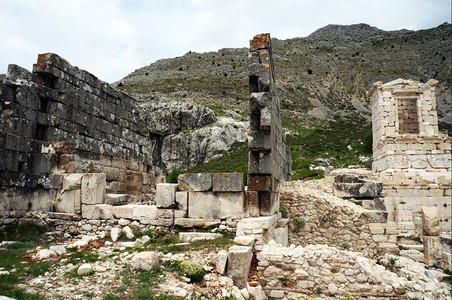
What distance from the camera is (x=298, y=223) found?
31.8ft

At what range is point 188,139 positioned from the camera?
36.6 meters

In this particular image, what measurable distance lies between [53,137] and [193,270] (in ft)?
21.3

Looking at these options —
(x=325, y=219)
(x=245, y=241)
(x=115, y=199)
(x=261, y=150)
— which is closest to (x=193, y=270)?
(x=245, y=241)

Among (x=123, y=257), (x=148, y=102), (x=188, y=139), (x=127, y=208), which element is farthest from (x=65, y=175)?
(x=148, y=102)

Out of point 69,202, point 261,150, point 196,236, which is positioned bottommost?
point 196,236

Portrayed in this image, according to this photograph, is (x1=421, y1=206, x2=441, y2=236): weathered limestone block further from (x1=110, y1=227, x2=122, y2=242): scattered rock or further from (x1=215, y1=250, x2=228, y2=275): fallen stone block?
(x1=110, y1=227, x2=122, y2=242): scattered rock

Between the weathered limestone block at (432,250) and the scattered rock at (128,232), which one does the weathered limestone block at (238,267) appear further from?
the weathered limestone block at (432,250)

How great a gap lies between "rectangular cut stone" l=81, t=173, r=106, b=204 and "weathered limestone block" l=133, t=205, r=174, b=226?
45.6 inches

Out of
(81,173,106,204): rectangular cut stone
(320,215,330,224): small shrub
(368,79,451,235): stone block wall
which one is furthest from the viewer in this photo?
(368,79,451,235): stone block wall

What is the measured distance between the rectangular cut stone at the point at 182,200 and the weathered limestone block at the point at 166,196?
107 mm

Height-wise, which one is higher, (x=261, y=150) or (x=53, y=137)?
(x=53, y=137)

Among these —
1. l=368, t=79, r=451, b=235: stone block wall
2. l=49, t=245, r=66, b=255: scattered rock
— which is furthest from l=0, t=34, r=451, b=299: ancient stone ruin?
l=368, t=79, r=451, b=235: stone block wall

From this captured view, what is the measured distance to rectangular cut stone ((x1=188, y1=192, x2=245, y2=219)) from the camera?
24.7ft

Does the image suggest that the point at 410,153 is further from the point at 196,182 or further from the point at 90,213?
the point at 90,213
